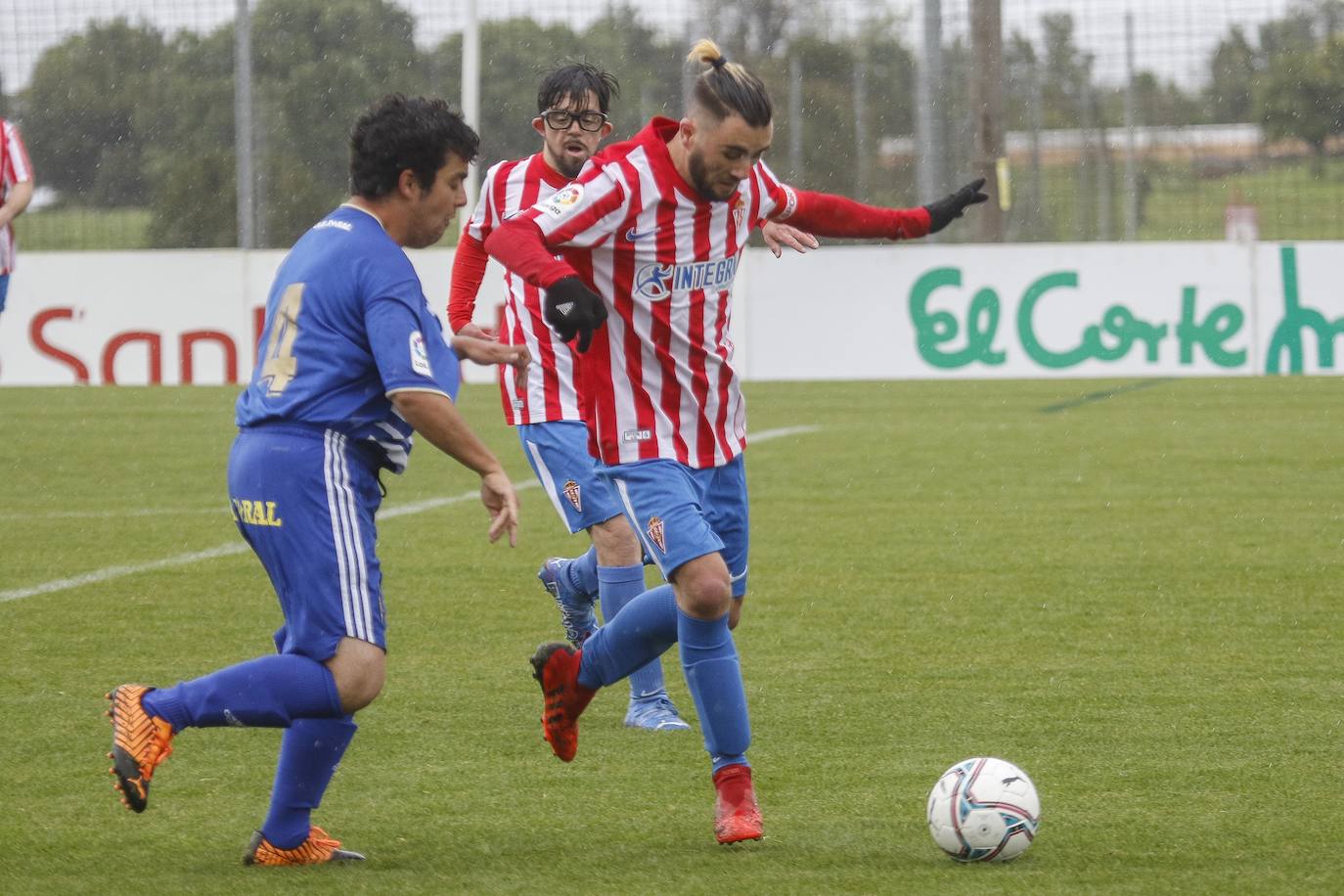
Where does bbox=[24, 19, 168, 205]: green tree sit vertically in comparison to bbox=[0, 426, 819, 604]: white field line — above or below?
above

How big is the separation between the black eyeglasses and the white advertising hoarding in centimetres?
986

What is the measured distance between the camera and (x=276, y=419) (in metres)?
3.87

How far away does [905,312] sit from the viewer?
52.1 feet

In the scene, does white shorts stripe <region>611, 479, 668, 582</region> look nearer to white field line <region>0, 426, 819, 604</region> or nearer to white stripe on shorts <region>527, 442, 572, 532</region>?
white stripe on shorts <region>527, 442, 572, 532</region>

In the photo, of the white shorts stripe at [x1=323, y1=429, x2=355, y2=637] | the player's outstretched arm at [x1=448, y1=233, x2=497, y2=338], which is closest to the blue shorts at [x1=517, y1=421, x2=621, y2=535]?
the player's outstretched arm at [x1=448, y1=233, x2=497, y2=338]

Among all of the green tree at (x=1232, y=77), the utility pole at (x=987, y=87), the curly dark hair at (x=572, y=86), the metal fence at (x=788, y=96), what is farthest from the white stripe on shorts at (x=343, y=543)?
the green tree at (x=1232, y=77)

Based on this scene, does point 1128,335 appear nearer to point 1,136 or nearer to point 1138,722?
point 1,136

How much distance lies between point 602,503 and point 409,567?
2.58m

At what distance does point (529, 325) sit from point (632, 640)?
1587 millimetres

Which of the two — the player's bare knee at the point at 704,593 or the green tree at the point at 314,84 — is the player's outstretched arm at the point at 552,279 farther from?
the green tree at the point at 314,84

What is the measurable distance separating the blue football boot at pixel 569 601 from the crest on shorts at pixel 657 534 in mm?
1593

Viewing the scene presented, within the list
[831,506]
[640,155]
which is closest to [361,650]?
[640,155]

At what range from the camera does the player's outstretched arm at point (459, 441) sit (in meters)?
3.74

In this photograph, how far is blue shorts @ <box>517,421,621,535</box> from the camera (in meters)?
5.53
